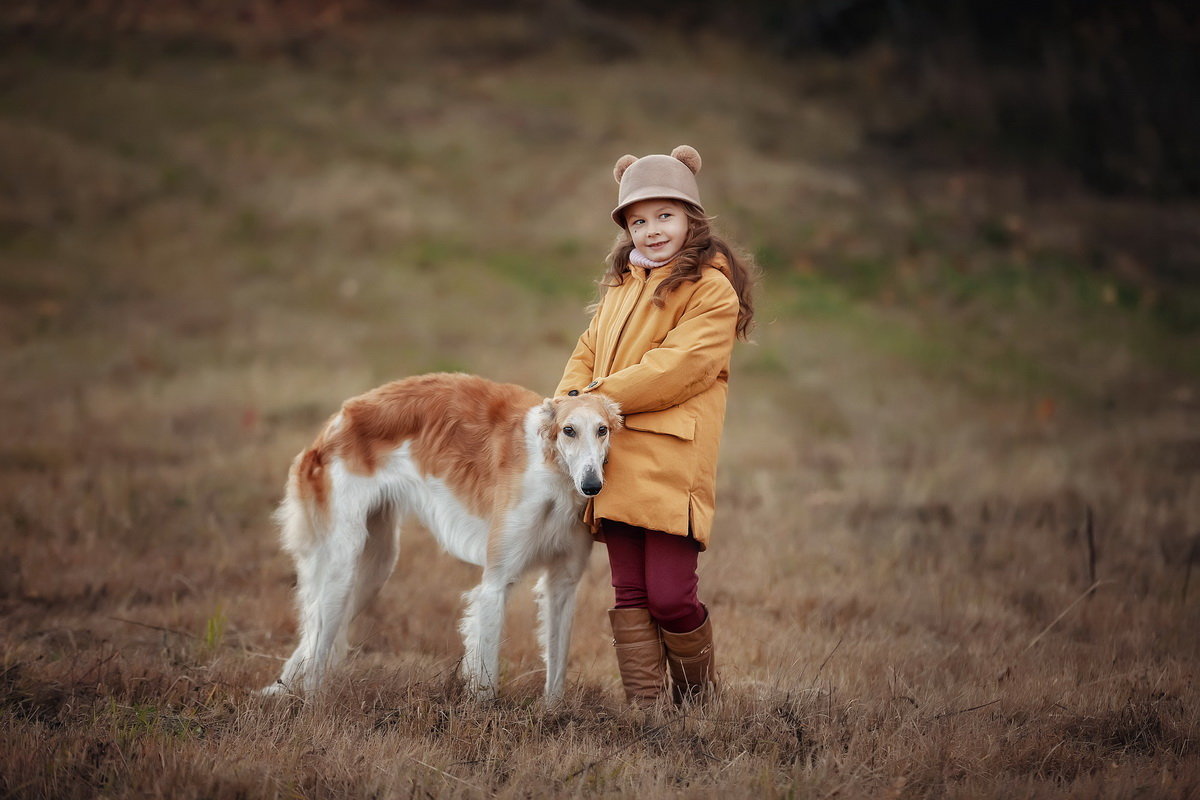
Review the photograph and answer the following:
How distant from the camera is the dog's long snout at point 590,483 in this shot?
11.7 ft

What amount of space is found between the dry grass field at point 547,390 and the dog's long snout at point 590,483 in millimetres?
915

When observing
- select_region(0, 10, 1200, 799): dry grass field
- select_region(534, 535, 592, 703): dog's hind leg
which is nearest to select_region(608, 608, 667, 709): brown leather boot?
select_region(0, 10, 1200, 799): dry grass field

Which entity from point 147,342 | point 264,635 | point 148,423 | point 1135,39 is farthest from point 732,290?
point 1135,39

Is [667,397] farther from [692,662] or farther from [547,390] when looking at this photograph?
[547,390]

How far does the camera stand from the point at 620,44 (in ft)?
72.1

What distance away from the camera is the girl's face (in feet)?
13.1

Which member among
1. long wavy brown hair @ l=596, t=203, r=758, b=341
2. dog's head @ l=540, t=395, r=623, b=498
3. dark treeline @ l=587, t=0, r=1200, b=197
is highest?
dark treeline @ l=587, t=0, r=1200, b=197

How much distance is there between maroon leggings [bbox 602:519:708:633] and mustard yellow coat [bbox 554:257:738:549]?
0.10 metres

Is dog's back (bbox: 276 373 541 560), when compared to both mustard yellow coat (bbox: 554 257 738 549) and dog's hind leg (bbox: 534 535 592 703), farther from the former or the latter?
mustard yellow coat (bbox: 554 257 738 549)

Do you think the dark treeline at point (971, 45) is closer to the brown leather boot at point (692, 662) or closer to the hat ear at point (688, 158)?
the hat ear at point (688, 158)

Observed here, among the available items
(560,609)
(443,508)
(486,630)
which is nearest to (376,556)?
(443,508)

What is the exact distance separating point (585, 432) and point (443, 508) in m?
1.08

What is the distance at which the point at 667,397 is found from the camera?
3.80 meters

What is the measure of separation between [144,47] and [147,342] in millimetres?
10000
